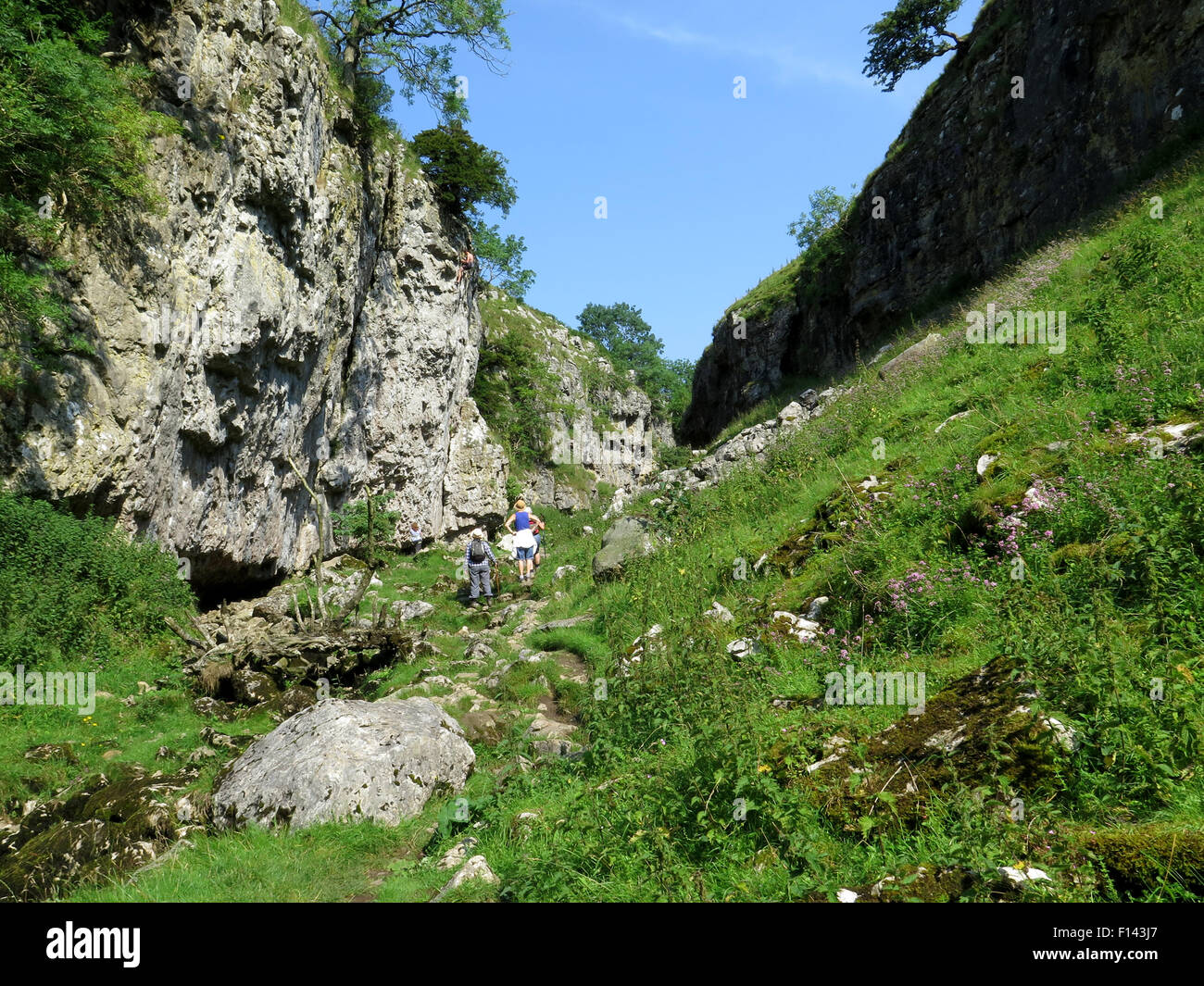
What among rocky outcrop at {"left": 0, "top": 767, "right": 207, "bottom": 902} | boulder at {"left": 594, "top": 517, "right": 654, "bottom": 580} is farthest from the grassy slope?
boulder at {"left": 594, "top": 517, "right": 654, "bottom": 580}

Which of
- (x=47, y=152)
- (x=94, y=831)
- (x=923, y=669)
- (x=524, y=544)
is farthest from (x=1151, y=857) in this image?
(x=47, y=152)

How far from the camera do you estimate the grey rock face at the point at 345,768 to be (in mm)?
5711

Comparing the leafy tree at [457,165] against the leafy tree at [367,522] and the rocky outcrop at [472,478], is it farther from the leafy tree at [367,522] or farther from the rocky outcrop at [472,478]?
the leafy tree at [367,522]

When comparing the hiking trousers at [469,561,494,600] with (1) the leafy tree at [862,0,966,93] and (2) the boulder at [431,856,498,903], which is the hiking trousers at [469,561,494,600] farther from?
(1) the leafy tree at [862,0,966,93]

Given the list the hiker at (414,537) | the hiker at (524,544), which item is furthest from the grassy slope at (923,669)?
the hiker at (414,537)

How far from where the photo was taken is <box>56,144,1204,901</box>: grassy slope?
3.50 metres

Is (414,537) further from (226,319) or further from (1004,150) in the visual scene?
(1004,150)

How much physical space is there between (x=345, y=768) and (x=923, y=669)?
4892 mm

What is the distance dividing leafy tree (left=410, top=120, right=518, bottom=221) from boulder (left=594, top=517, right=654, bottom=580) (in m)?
18.7

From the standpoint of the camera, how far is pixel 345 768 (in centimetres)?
586

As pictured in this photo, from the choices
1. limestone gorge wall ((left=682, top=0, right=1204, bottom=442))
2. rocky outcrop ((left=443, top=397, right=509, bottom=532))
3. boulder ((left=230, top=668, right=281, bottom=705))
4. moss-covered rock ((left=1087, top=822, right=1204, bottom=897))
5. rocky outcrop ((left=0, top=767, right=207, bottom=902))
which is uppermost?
limestone gorge wall ((left=682, top=0, right=1204, bottom=442))
